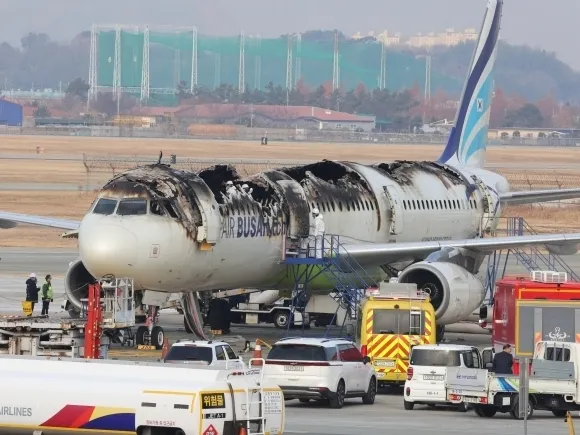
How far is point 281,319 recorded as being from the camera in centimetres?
4631

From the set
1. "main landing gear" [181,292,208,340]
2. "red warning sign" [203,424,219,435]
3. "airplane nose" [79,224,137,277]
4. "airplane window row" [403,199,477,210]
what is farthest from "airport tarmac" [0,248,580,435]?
"airplane window row" [403,199,477,210]

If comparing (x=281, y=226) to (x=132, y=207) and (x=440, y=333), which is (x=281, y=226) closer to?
(x=440, y=333)

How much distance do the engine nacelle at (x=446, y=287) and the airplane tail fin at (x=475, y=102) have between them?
515 inches

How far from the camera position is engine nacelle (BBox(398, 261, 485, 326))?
133 feet

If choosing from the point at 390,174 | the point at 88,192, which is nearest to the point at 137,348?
the point at 390,174

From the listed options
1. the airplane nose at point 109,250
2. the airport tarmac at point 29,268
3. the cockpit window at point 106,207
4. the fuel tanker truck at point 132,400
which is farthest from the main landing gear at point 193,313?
the fuel tanker truck at point 132,400

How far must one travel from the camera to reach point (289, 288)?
43.6m

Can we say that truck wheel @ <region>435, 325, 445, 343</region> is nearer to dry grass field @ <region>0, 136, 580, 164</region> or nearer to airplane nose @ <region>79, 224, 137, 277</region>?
airplane nose @ <region>79, 224, 137, 277</region>

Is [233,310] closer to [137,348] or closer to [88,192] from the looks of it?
[137,348]

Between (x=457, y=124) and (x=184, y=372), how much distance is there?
3384cm

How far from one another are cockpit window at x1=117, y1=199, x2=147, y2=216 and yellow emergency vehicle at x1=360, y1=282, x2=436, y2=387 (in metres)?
5.81

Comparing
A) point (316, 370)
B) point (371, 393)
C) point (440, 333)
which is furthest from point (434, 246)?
point (316, 370)

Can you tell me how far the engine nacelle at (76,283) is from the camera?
41.0 metres

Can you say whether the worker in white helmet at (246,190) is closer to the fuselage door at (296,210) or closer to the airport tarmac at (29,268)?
the fuselage door at (296,210)
